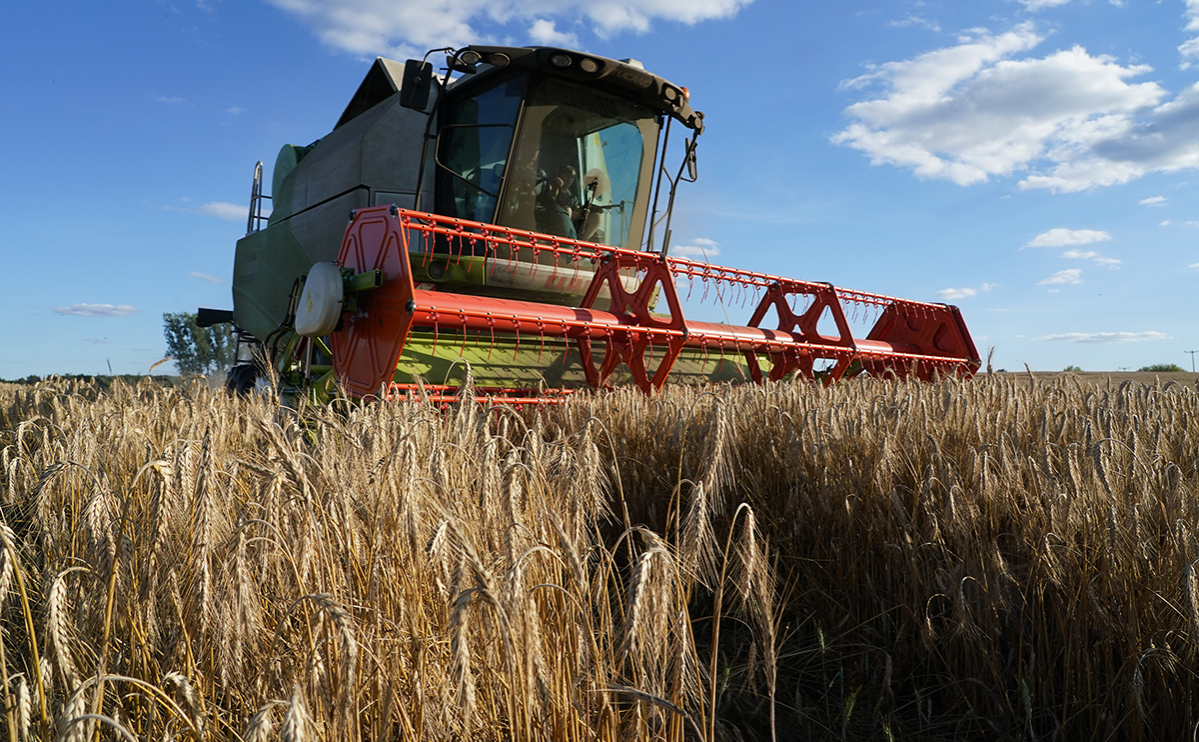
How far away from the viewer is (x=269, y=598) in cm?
158

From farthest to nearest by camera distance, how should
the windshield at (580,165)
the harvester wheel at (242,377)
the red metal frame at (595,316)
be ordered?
the harvester wheel at (242,377), the windshield at (580,165), the red metal frame at (595,316)

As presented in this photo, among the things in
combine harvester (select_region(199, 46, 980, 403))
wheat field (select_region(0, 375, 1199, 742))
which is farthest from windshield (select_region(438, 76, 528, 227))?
wheat field (select_region(0, 375, 1199, 742))

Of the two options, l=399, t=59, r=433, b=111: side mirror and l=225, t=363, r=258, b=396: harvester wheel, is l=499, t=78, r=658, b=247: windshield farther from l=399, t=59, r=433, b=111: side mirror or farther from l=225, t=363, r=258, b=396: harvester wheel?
l=225, t=363, r=258, b=396: harvester wheel

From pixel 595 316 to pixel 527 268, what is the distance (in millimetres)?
1063

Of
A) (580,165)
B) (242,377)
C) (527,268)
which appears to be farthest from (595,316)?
(242,377)

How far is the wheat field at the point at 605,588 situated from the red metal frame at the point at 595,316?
1.59m

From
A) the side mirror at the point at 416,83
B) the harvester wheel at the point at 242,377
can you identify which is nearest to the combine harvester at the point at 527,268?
the side mirror at the point at 416,83

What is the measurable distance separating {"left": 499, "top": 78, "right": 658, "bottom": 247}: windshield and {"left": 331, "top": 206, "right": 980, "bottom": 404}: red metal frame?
13.6 inches

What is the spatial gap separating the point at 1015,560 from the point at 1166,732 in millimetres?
550

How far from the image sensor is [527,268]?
5.78 m

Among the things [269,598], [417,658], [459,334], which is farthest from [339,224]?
[417,658]

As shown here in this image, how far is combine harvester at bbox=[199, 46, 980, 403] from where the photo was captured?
184 inches

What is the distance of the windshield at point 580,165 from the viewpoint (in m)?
5.95

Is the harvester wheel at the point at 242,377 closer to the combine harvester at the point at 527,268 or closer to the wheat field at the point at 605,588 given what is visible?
the combine harvester at the point at 527,268
